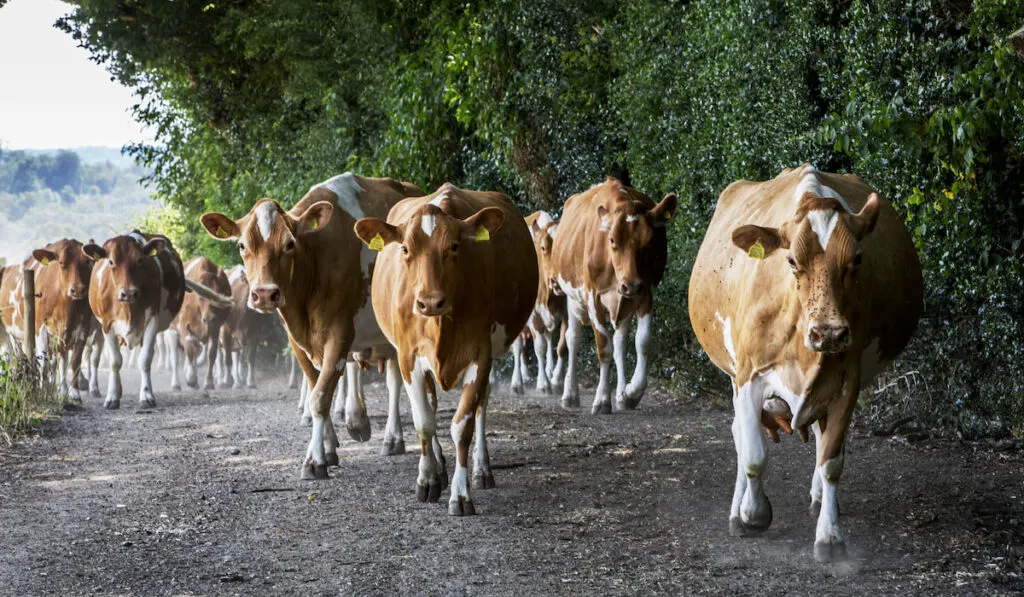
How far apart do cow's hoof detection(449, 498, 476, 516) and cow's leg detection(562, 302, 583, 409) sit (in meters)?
5.50

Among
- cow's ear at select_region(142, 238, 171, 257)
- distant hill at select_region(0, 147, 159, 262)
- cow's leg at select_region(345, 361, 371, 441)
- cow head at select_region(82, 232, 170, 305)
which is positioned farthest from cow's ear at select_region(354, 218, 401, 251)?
distant hill at select_region(0, 147, 159, 262)

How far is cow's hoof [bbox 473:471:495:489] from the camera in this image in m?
8.08

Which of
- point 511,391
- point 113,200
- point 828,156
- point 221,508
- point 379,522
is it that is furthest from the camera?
point 113,200

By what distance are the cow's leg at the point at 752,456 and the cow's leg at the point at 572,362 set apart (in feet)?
20.9

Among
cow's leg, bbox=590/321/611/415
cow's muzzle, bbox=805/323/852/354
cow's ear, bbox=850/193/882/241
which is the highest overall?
cow's ear, bbox=850/193/882/241

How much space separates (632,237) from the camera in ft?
36.4

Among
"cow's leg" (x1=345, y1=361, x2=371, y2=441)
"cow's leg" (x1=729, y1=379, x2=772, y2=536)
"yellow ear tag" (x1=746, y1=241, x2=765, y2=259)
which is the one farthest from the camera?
"cow's leg" (x1=345, y1=361, x2=371, y2=441)

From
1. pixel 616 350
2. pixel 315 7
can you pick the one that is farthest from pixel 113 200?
pixel 616 350

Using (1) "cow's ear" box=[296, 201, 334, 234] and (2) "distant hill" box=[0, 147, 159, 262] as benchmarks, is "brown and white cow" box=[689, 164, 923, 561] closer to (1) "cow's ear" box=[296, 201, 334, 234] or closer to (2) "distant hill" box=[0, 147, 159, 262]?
(1) "cow's ear" box=[296, 201, 334, 234]

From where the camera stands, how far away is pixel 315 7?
20.1 metres

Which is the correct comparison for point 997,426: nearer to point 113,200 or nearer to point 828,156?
point 828,156

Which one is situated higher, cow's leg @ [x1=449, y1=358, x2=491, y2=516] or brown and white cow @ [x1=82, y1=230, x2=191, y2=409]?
brown and white cow @ [x1=82, y1=230, x2=191, y2=409]

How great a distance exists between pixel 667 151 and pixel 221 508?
660cm

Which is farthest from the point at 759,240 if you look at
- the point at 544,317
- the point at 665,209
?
the point at 544,317
